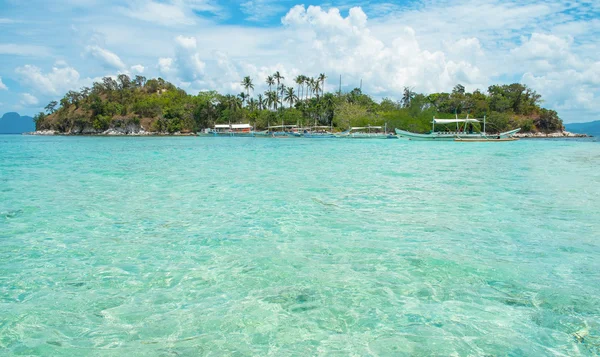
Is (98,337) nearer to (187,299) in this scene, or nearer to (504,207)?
(187,299)

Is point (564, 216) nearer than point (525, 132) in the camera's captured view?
Yes

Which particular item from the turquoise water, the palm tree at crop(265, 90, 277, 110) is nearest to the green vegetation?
Answer: the palm tree at crop(265, 90, 277, 110)

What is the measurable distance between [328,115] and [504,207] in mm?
108518

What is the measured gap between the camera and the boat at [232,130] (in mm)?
114156

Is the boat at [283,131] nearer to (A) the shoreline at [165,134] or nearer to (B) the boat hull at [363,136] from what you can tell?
(B) the boat hull at [363,136]

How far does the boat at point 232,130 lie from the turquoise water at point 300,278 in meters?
102

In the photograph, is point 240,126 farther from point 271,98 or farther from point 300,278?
point 300,278

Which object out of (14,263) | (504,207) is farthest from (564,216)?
(14,263)

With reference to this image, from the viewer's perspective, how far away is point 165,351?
3.94 meters

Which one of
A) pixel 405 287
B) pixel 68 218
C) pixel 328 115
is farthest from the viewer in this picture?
pixel 328 115

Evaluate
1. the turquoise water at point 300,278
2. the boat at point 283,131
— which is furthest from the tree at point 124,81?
the turquoise water at point 300,278

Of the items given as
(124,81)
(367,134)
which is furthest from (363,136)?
(124,81)

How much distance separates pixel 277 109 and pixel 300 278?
4823 inches

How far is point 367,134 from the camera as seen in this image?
3789 inches
